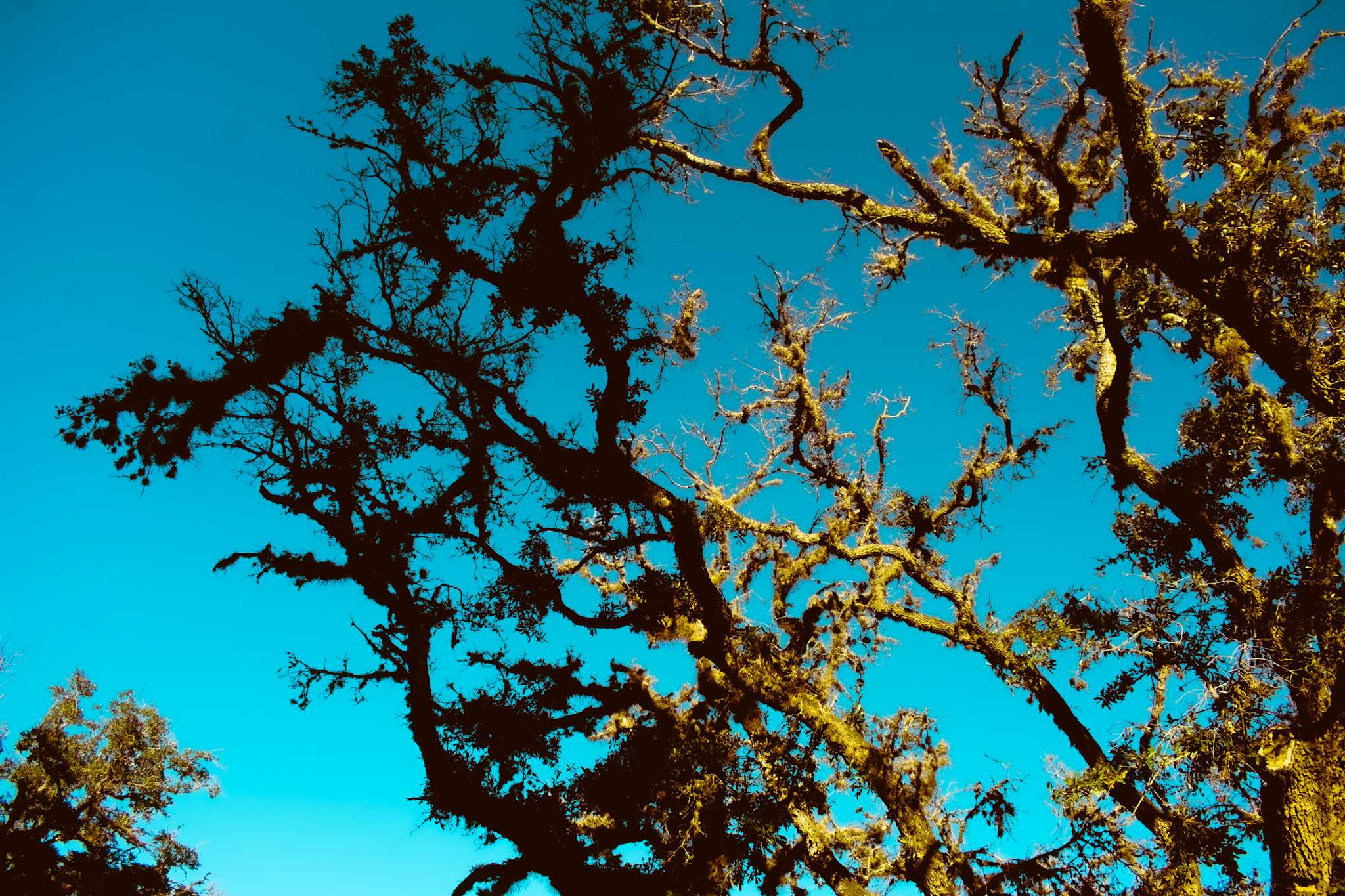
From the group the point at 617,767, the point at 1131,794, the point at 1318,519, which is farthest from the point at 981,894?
the point at 1318,519

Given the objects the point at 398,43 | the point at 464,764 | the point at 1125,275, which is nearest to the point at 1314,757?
the point at 1125,275

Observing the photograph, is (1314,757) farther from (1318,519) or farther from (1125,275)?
(1125,275)

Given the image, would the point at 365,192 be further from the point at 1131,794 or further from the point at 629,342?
the point at 1131,794

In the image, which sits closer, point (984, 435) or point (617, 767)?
point (617, 767)

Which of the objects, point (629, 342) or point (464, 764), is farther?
point (629, 342)

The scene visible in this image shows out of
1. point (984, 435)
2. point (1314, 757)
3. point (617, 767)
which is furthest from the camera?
point (984, 435)

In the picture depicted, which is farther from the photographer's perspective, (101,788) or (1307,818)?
(101,788)

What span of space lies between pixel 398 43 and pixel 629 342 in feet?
14.2

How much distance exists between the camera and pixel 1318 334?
6.88 metres

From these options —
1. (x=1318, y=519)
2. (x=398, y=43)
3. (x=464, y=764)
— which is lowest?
(x=464, y=764)

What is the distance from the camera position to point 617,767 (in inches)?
322

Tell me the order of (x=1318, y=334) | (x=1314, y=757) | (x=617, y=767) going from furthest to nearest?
(x=617, y=767), (x=1318, y=334), (x=1314, y=757)

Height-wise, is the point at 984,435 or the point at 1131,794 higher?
the point at 984,435

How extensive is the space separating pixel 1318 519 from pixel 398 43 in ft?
37.3
